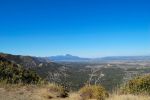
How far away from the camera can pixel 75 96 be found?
14320 mm

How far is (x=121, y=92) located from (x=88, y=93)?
2.33 meters

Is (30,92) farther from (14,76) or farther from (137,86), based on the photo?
(137,86)

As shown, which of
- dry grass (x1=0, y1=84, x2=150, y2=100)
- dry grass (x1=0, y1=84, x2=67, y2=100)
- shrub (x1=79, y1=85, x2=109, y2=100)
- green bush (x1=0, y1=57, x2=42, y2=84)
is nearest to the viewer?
dry grass (x1=0, y1=84, x2=150, y2=100)

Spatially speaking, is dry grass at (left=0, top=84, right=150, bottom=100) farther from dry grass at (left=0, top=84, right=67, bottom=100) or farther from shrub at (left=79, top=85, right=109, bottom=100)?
shrub at (left=79, top=85, right=109, bottom=100)

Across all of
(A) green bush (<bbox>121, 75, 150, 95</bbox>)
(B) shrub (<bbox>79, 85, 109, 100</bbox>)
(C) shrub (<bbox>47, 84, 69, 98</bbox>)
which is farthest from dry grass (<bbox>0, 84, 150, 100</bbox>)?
(A) green bush (<bbox>121, 75, 150, 95</bbox>)

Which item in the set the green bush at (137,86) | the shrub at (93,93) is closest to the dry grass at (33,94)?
the shrub at (93,93)

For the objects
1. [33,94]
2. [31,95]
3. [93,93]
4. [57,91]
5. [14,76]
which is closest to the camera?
[93,93]

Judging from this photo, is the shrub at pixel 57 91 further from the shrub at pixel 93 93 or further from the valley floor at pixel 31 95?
the shrub at pixel 93 93

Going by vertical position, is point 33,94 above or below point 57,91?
below

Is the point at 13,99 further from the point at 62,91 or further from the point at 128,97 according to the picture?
the point at 128,97

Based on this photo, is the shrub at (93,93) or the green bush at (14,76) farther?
the green bush at (14,76)

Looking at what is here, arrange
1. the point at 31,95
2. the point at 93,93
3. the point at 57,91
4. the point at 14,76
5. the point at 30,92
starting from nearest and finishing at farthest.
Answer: the point at 93,93 → the point at 31,95 → the point at 57,91 → the point at 30,92 → the point at 14,76

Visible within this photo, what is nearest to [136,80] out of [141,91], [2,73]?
[141,91]

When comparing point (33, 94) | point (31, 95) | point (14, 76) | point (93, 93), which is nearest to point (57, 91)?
point (33, 94)
